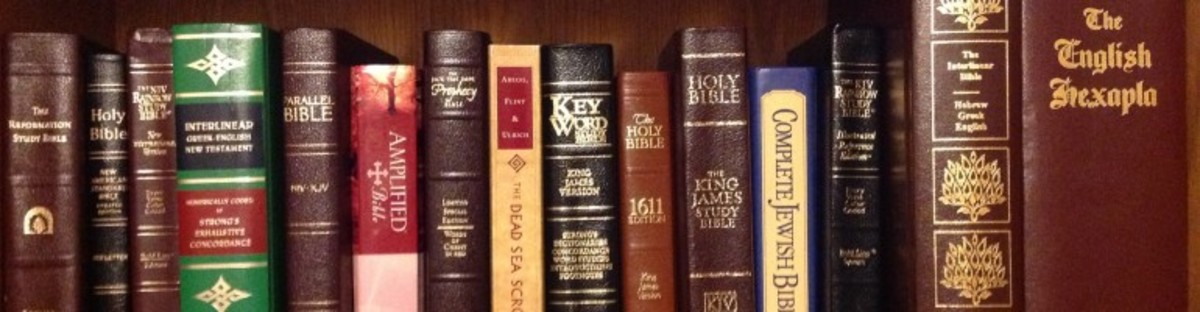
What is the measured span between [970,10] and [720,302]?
218 mm

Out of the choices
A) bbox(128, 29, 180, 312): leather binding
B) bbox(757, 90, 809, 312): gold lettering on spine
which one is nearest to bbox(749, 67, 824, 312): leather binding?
bbox(757, 90, 809, 312): gold lettering on spine

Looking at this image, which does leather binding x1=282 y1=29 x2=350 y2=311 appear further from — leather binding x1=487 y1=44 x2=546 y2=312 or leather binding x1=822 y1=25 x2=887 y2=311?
leather binding x1=822 y1=25 x2=887 y2=311

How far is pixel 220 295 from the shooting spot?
0.70 meters

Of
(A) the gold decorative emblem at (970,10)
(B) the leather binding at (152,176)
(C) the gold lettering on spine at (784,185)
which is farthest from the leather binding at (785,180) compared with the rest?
(B) the leather binding at (152,176)

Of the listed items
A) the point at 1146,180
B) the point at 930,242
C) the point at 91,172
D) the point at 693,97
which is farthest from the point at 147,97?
the point at 1146,180

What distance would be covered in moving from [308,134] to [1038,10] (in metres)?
0.41

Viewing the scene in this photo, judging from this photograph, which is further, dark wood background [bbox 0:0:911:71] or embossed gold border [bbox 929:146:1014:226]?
dark wood background [bbox 0:0:911:71]

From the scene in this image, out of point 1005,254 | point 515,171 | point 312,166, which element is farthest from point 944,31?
point 312,166

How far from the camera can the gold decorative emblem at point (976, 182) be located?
2.18 ft

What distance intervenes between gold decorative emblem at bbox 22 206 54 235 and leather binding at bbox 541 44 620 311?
0.29 m

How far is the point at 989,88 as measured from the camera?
66cm

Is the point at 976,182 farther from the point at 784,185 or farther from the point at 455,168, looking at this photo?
the point at 455,168

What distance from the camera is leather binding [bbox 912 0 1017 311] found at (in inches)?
26.1

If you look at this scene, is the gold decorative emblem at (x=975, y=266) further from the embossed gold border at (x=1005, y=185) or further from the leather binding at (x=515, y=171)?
the leather binding at (x=515, y=171)
